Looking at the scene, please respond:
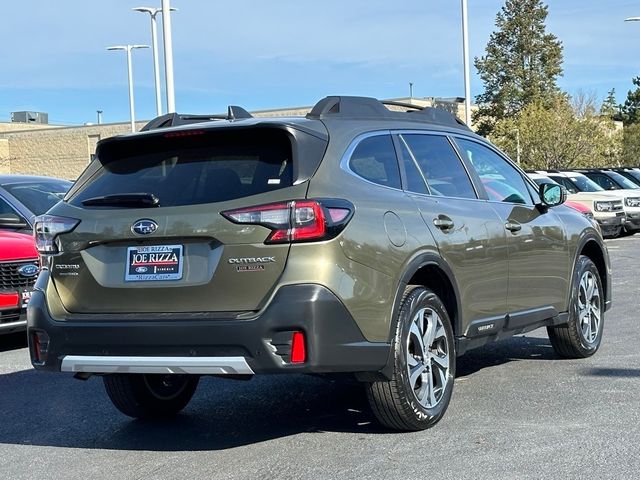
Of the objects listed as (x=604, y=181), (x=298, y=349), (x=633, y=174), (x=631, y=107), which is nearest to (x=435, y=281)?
(x=298, y=349)

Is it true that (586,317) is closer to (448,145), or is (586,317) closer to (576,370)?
(576,370)

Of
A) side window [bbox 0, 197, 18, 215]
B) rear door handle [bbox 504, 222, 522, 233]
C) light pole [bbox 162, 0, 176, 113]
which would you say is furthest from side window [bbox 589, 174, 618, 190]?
rear door handle [bbox 504, 222, 522, 233]

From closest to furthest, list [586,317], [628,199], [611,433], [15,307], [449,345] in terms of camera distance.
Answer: [611,433], [449,345], [586,317], [15,307], [628,199]

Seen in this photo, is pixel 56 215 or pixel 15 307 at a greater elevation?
pixel 56 215

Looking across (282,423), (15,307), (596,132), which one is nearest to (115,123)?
(596,132)

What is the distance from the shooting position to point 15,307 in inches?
355

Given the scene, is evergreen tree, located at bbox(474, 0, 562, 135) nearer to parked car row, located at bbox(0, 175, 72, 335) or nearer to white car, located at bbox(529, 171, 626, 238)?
white car, located at bbox(529, 171, 626, 238)

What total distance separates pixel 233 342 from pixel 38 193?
6.93 m

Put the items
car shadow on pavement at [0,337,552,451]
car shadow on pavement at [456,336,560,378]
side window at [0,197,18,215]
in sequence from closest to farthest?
car shadow on pavement at [0,337,552,451] < car shadow on pavement at [456,336,560,378] < side window at [0,197,18,215]

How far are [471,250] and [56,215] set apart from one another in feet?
8.20

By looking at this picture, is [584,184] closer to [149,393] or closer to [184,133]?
[149,393]

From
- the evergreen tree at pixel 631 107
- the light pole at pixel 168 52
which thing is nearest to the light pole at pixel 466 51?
the light pole at pixel 168 52

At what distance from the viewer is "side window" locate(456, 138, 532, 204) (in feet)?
21.9

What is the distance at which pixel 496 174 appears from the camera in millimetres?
6984
